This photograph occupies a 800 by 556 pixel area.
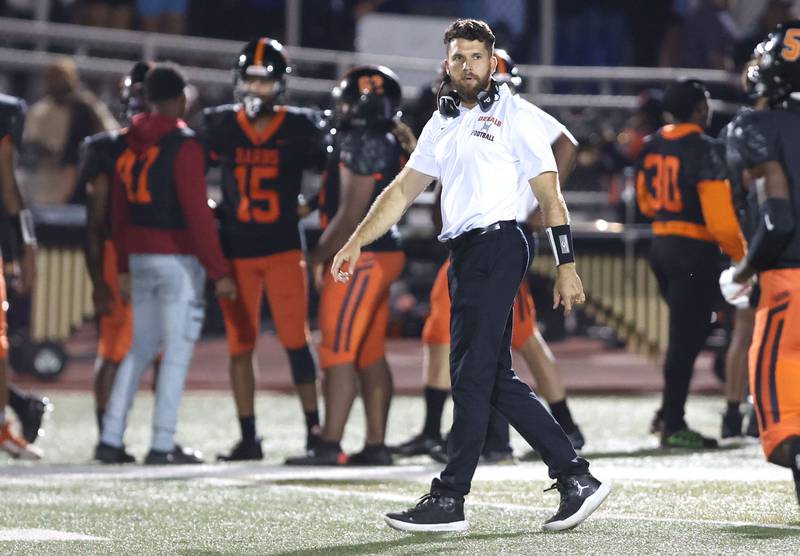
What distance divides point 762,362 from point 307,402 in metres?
3.56

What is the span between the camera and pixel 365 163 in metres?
8.41

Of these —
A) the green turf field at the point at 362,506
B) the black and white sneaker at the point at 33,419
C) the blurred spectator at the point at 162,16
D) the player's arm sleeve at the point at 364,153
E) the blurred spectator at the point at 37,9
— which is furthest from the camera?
the blurred spectator at the point at 162,16

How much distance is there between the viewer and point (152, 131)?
8969 mm

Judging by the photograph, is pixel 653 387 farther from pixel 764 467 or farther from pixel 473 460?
pixel 473 460

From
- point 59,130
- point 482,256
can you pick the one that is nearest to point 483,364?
A: point 482,256

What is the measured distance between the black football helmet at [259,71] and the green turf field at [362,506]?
190 centimetres

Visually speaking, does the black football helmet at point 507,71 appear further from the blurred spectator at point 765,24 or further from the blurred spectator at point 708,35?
the blurred spectator at point 708,35

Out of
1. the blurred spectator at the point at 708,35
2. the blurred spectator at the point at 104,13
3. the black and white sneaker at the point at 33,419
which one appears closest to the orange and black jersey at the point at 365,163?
the black and white sneaker at the point at 33,419

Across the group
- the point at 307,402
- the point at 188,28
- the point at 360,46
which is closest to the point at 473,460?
the point at 307,402

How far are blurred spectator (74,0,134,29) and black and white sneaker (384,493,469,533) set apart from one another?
474 inches

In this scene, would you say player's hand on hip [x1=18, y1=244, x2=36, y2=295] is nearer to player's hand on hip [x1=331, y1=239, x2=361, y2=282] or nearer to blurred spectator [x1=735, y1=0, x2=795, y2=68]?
player's hand on hip [x1=331, y1=239, x2=361, y2=282]

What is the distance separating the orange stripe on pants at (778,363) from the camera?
6176mm

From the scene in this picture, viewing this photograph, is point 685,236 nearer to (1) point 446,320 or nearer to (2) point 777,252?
(1) point 446,320

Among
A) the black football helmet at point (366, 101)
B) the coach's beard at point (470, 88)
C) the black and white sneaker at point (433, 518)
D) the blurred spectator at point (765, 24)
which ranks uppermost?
the blurred spectator at point (765, 24)
